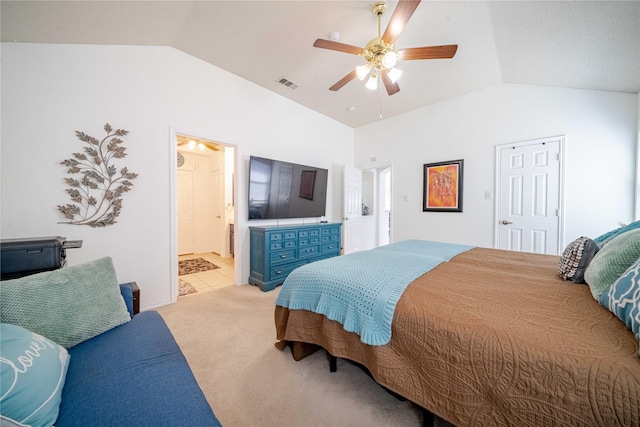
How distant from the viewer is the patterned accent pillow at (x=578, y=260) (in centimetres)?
135

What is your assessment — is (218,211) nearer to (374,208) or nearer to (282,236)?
(282,236)

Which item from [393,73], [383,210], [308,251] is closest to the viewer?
[393,73]

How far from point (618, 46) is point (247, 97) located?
4.08m

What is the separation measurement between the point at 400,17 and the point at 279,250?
2.81 m

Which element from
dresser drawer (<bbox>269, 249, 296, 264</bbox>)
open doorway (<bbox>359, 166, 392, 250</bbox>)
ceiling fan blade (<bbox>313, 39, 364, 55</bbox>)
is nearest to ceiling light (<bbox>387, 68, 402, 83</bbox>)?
ceiling fan blade (<bbox>313, 39, 364, 55</bbox>)

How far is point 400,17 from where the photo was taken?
1.70 metres

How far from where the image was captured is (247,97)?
3.40 metres

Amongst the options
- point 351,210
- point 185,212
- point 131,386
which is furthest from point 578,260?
point 185,212

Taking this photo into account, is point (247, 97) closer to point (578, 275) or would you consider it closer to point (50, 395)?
point (50, 395)

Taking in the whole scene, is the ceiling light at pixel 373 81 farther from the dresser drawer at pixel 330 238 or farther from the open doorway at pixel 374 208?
the open doorway at pixel 374 208

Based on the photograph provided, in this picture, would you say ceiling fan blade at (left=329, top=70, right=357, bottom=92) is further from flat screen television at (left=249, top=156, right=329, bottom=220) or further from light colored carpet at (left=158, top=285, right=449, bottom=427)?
light colored carpet at (left=158, top=285, right=449, bottom=427)

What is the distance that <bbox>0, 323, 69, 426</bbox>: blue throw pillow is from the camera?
0.61 meters

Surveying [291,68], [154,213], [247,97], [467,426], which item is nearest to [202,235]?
[154,213]

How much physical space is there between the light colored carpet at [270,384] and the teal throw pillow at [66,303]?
29.8 inches
